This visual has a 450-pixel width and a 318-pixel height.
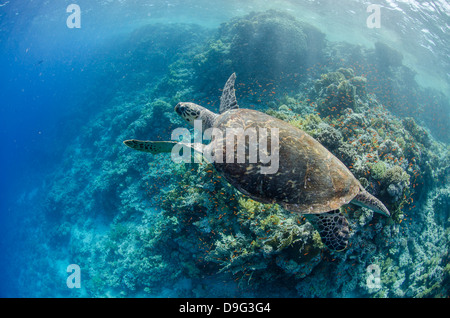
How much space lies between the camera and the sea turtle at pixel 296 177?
9.32 feet

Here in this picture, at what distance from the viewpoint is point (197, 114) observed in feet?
14.8

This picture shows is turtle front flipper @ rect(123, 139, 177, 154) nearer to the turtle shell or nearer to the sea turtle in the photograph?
the sea turtle

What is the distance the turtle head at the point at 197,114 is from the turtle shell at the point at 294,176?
48.6 inches

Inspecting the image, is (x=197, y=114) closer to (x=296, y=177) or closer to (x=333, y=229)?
(x=296, y=177)

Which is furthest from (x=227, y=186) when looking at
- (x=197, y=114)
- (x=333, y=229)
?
(x=333, y=229)

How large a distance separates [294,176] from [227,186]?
250 cm

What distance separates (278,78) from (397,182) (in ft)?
28.5

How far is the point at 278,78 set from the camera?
446 inches

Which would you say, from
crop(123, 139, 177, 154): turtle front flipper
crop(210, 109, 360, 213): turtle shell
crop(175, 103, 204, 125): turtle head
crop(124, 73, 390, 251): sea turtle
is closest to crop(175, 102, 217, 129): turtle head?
crop(175, 103, 204, 125): turtle head

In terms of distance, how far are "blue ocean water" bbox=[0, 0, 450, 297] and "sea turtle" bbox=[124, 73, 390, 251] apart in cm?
92

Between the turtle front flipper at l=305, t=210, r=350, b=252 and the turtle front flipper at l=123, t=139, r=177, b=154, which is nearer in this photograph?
the turtle front flipper at l=305, t=210, r=350, b=252

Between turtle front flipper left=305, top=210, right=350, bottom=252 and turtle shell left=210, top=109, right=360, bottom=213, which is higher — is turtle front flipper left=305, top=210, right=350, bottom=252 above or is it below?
below

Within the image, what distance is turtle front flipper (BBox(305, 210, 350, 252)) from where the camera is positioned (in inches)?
120
